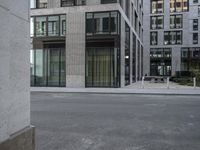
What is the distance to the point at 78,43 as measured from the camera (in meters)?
29.8

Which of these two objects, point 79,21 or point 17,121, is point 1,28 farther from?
point 79,21

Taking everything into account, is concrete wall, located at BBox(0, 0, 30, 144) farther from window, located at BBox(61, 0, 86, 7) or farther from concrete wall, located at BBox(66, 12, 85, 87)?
window, located at BBox(61, 0, 86, 7)

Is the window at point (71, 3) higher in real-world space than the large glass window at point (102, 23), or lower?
higher

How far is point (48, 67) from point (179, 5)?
49.5m

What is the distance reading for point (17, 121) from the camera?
3.22 meters

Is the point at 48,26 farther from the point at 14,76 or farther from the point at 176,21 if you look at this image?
the point at 176,21

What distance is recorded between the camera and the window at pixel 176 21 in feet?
229

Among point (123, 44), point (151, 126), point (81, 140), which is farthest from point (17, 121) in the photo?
point (123, 44)

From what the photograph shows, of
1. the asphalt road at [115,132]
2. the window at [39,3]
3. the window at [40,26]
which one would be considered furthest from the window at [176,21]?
the asphalt road at [115,132]

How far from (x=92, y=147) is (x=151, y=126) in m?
3.14

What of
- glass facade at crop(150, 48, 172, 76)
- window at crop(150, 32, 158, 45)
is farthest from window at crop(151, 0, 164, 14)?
glass facade at crop(150, 48, 172, 76)

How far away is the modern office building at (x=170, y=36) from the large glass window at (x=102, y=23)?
42.0 meters

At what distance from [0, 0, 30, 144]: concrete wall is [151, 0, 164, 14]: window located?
7107 cm

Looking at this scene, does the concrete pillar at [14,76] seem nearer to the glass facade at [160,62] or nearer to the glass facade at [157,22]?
the glass facade at [160,62]
